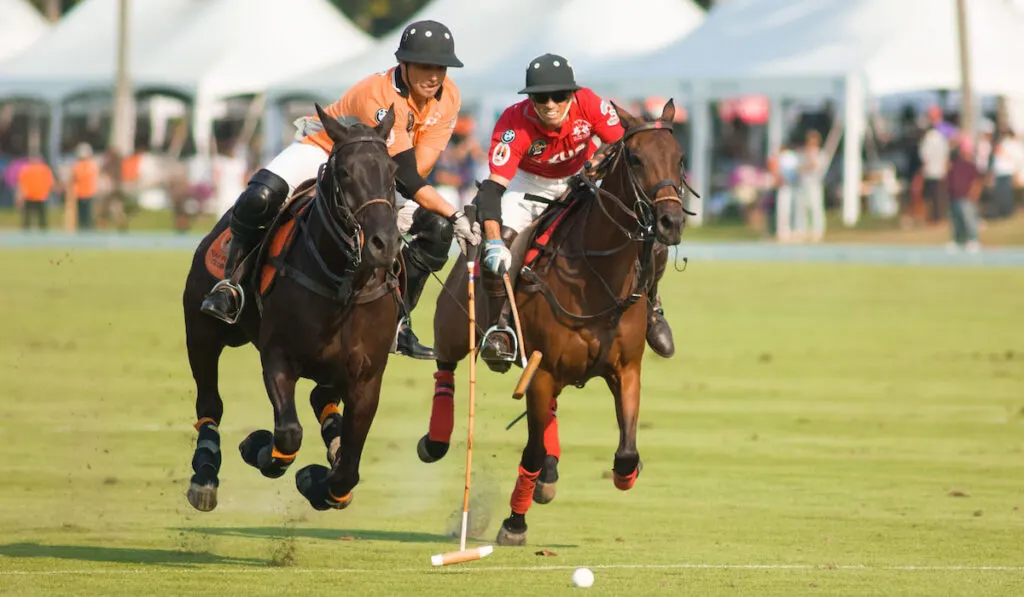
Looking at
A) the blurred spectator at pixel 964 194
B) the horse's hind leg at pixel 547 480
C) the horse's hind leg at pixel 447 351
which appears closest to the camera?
the horse's hind leg at pixel 547 480

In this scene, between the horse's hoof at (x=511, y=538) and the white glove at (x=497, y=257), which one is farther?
the horse's hoof at (x=511, y=538)

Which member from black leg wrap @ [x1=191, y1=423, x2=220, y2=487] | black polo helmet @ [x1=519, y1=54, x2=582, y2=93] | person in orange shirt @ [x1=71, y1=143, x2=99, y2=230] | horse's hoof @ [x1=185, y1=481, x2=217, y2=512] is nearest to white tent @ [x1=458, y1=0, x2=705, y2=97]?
person in orange shirt @ [x1=71, y1=143, x2=99, y2=230]

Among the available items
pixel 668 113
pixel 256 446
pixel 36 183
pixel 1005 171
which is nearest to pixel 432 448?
pixel 256 446

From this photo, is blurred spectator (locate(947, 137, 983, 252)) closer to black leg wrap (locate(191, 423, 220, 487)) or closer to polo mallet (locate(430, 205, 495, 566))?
polo mallet (locate(430, 205, 495, 566))

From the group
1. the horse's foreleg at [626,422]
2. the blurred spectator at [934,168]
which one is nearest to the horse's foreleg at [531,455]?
the horse's foreleg at [626,422]

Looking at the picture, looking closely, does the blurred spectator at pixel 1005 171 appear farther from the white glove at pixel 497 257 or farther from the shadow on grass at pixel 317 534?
the white glove at pixel 497 257

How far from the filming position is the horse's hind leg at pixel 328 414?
35.8 ft

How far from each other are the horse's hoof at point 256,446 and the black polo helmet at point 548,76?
7.85 ft

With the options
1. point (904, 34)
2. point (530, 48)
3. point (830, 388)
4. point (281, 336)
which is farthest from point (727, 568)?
point (530, 48)

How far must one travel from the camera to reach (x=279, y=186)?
10.2m

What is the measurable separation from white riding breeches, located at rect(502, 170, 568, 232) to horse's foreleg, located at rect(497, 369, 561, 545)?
1.16 m

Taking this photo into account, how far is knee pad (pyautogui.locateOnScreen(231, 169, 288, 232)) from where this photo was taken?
10.0 m

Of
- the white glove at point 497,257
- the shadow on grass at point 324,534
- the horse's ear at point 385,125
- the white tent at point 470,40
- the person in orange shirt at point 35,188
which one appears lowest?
the shadow on grass at point 324,534

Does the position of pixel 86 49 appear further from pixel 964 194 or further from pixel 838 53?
pixel 964 194
